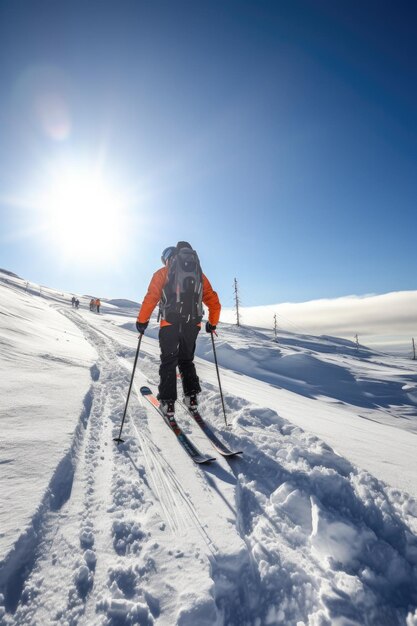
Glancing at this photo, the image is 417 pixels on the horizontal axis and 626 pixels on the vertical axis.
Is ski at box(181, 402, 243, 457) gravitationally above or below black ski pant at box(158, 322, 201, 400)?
below

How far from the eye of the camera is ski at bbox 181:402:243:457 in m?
3.27

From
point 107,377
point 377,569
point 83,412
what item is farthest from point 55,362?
point 377,569

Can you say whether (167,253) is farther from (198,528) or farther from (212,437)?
(198,528)

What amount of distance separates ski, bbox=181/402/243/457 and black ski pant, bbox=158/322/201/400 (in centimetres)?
40

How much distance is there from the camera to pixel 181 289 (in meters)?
4.72

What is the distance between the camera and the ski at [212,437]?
327cm

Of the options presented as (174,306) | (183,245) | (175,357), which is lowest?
(175,357)

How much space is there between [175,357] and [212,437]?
149 cm

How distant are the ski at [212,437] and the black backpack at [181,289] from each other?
155 centimetres

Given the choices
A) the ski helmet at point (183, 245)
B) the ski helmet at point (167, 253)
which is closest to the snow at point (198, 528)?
the ski helmet at point (167, 253)

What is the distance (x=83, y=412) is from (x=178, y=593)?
3087 mm

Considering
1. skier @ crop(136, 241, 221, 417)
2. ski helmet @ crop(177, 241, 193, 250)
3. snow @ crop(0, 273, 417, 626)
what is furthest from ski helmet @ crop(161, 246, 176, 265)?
snow @ crop(0, 273, 417, 626)

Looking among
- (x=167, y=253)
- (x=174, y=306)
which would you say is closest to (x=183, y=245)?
(x=167, y=253)

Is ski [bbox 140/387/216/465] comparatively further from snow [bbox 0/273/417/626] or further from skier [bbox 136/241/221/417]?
skier [bbox 136/241/221/417]
